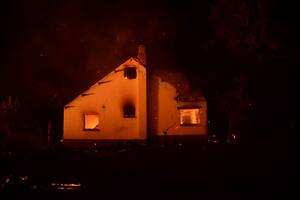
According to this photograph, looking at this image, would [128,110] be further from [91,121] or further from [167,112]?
[91,121]

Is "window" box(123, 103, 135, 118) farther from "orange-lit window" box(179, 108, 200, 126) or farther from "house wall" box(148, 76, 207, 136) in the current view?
"orange-lit window" box(179, 108, 200, 126)

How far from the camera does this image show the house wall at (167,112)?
21.5 m

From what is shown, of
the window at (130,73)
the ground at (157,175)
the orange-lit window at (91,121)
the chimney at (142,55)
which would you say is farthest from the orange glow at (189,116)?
the ground at (157,175)

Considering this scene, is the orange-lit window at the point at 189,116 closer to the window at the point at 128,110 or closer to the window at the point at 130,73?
the window at the point at 128,110

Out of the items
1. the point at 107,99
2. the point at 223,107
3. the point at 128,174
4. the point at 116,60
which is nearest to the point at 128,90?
the point at 107,99

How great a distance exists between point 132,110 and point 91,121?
8.89 feet

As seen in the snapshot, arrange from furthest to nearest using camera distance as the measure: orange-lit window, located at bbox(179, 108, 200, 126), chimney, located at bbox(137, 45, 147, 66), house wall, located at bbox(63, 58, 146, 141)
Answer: chimney, located at bbox(137, 45, 147, 66)
orange-lit window, located at bbox(179, 108, 200, 126)
house wall, located at bbox(63, 58, 146, 141)

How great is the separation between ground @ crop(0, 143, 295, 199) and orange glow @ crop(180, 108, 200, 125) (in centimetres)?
666

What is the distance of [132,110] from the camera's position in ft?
71.1

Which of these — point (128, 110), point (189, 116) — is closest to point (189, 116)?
point (189, 116)

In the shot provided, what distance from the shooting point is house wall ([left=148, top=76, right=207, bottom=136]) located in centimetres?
2145

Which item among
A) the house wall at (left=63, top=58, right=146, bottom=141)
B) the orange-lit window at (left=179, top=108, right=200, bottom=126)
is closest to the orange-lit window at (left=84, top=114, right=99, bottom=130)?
the house wall at (left=63, top=58, right=146, bottom=141)

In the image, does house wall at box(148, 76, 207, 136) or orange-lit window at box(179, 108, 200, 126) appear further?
orange-lit window at box(179, 108, 200, 126)

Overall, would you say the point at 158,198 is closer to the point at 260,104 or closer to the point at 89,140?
the point at 260,104
